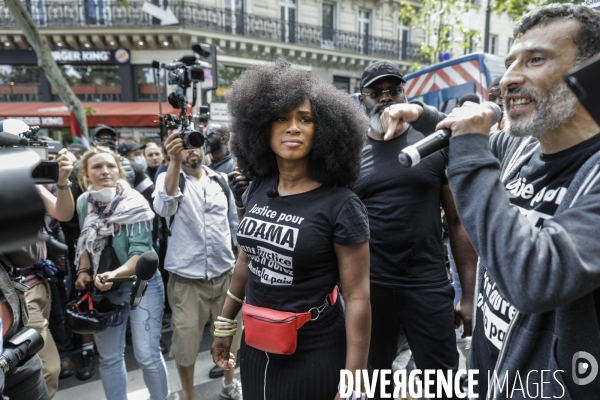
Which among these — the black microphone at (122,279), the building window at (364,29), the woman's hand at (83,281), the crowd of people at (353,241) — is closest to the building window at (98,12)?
the building window at (364,29)

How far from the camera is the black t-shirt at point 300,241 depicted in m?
1.77

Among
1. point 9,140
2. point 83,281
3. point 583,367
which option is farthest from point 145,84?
point 583,367

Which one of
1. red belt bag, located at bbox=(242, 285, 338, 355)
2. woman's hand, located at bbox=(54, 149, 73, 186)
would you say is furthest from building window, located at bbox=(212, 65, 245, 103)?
red belt bag, located at bbox=(242, 285, 338, 355)

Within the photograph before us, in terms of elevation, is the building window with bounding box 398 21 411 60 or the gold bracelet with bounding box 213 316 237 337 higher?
the building window with bounding box 398 21 411 60

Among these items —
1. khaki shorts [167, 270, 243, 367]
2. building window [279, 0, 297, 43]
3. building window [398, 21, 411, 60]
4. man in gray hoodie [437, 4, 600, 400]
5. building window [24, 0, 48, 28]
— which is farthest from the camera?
building window [398, 21, 411, 60]

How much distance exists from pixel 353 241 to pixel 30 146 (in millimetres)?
1449

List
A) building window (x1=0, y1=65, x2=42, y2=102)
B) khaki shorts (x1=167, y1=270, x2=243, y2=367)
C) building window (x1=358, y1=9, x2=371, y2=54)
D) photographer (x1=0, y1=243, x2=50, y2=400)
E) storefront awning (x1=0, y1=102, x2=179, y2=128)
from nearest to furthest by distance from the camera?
photographer (x1=0, y1=243, x2=50, y2=400), khaki shorts (x1=167, y1=270, x2=243, y2=367), storefront awning (x1=0, y1=102, x2=179, y2=128), building window (x1=0, y1=65, x2=42, y2=102), building window (x1=358, y1=9, x2=371, y2=54)

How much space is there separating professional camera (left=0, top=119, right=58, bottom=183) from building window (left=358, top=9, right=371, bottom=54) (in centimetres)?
1859

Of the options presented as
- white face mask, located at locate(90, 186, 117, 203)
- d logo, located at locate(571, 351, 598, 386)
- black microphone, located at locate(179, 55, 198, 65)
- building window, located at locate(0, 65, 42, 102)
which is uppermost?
building window, located at locate(0, 65, 42, 102)

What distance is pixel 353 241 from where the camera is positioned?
176 centimetres

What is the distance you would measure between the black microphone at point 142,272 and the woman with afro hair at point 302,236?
814 mm

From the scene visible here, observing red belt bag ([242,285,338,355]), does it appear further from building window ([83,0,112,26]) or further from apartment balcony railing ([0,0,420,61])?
A: building window ([83,0,112,26])

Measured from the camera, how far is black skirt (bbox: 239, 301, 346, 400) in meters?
1.80

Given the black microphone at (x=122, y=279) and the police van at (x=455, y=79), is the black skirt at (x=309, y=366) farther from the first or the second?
the police van at (x=455, y=79)
